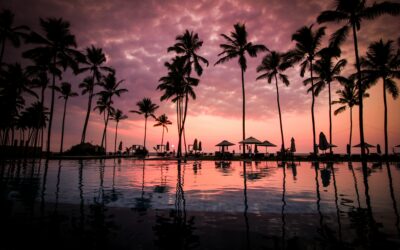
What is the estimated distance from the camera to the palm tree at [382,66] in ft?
87.9

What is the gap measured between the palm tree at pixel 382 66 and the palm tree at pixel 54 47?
1523 inches

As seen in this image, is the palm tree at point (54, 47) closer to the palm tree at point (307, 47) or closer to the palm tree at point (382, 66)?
the palm tree at point (307, 47)

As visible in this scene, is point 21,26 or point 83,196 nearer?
point 83,196

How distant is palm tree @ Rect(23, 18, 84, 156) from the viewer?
1101 inches

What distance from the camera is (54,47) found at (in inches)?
1150

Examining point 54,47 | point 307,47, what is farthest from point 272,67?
point 54,47

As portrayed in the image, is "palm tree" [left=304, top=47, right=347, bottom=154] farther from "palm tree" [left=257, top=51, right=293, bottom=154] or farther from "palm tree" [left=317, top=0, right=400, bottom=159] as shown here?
"palm tree" [left=317, top=0, right=400, bottom=159]

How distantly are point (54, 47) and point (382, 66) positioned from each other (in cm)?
4283

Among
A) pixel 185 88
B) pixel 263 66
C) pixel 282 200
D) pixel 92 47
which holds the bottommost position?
pixel 282 200

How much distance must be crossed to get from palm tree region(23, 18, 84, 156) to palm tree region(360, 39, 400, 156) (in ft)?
127

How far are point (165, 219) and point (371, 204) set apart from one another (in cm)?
477

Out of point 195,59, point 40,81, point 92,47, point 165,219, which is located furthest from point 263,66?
point 40,81

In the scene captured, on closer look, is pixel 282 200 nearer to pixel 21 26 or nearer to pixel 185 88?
pixel 185 88

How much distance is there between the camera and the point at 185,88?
117 ft
